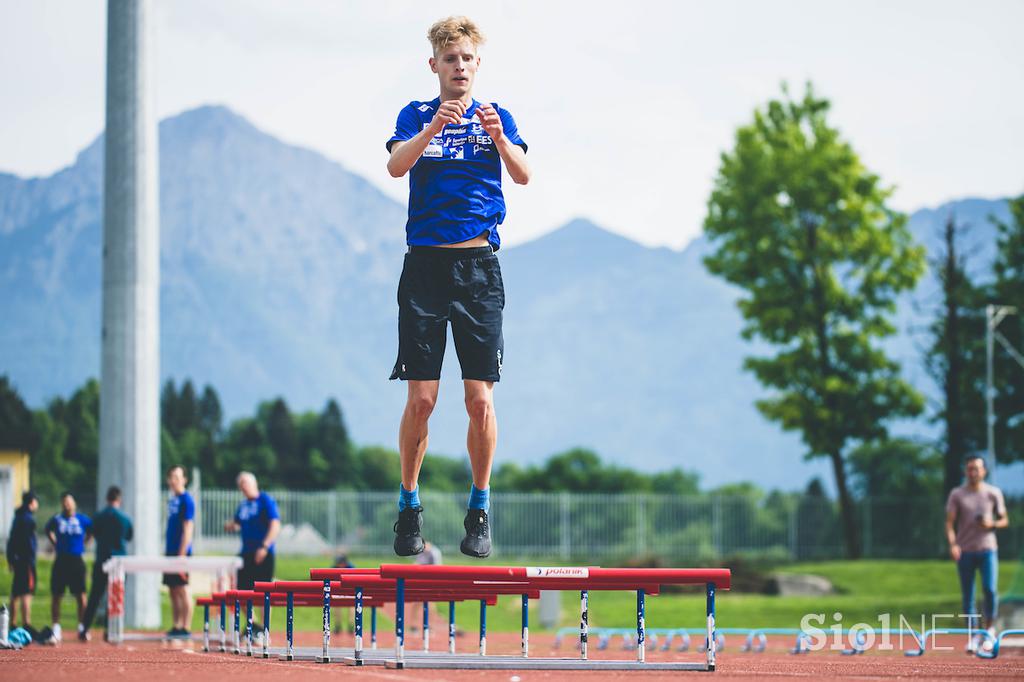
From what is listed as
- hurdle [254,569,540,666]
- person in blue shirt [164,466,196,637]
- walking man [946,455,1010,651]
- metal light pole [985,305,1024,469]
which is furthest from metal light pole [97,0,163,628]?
metal light pole [985,305,1024,469]

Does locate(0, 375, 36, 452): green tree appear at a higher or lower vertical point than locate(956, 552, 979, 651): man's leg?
higher

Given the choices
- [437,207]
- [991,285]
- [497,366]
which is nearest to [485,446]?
[497,366]

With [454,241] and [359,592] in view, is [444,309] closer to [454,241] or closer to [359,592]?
[454,241]

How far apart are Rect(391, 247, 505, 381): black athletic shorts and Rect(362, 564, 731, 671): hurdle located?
1.08 meters

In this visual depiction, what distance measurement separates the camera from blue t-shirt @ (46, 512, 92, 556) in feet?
66.3

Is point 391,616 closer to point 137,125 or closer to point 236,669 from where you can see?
point 137,125

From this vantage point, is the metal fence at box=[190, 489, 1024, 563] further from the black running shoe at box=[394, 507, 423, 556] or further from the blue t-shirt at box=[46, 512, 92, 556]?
the black running shoe at box=[394, 507, 423, 556]

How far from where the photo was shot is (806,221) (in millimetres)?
43750

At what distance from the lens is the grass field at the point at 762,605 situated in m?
28.0

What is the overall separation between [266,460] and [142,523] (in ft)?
169

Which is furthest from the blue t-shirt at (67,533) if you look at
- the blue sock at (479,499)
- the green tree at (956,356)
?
the green tree at (956,356)

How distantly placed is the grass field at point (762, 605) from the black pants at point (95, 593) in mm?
5572

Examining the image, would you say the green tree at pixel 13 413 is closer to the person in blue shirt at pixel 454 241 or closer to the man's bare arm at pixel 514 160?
the person in blue shirt at pixel 454 241

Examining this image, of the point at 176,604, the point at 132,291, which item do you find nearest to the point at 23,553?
the point at 176,604
